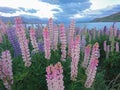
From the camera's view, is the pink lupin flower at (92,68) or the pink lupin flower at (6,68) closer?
the pink lupin flower at (92,68)

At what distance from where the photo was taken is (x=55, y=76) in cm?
434

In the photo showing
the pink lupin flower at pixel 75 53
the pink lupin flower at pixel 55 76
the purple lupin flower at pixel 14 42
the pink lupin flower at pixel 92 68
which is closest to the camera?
the pink lupin flower at pixel 55 76

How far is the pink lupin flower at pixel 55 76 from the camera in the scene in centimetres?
432

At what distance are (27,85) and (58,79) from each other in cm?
124

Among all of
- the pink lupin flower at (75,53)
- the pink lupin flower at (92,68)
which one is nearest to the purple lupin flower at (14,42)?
the pink lupin flower at (75,53)

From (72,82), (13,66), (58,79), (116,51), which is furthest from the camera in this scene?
(116,51)

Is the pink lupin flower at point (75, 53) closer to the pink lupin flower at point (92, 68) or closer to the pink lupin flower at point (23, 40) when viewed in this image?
the pink lupin flower at point (92, 68)

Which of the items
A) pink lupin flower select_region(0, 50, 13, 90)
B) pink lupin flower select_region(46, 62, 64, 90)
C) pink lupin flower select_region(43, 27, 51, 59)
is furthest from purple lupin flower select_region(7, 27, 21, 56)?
pink lupin flower select_region(46, 62, 64, 90)

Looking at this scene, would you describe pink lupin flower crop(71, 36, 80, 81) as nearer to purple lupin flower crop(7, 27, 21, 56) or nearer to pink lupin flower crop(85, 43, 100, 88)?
pink lupin flower crop(85, 43, 100, 88)

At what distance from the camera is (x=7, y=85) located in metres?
5.50

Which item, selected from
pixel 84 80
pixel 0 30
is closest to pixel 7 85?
pixel 84 80

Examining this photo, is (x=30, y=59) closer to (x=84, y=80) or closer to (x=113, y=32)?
(x=84, y=80)

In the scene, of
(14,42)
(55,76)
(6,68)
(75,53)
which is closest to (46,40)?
(75,53)

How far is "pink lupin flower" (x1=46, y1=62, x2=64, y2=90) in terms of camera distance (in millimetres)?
4324
